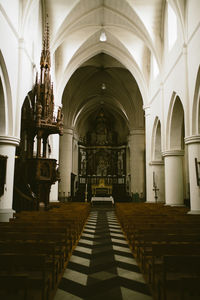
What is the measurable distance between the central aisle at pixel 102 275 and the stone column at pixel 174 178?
6.89 metres

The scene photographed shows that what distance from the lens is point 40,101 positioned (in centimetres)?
1271

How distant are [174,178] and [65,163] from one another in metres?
13.8

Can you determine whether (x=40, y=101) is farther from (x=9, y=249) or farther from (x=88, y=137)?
(x=88, y=137)

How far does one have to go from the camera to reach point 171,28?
14312 mm

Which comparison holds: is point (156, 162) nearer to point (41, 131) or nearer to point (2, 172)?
point (41, 131)

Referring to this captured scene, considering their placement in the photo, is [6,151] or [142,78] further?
[142,78]

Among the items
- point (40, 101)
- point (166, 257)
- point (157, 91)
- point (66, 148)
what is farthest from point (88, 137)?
point (166, 257)

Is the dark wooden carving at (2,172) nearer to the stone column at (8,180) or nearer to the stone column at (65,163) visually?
the stone column at (8,180)

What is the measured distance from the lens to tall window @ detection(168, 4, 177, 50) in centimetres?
1392

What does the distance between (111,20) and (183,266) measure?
16618mm

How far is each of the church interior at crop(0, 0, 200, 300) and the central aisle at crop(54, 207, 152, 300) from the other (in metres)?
0.03

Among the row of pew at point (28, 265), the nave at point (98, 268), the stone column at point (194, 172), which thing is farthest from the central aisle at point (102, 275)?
the stone column at point (194, 172)

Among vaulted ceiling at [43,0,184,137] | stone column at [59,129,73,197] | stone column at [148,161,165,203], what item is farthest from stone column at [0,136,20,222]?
stone column at [59,129,73,197]

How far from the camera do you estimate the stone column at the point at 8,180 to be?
9.47 meters
